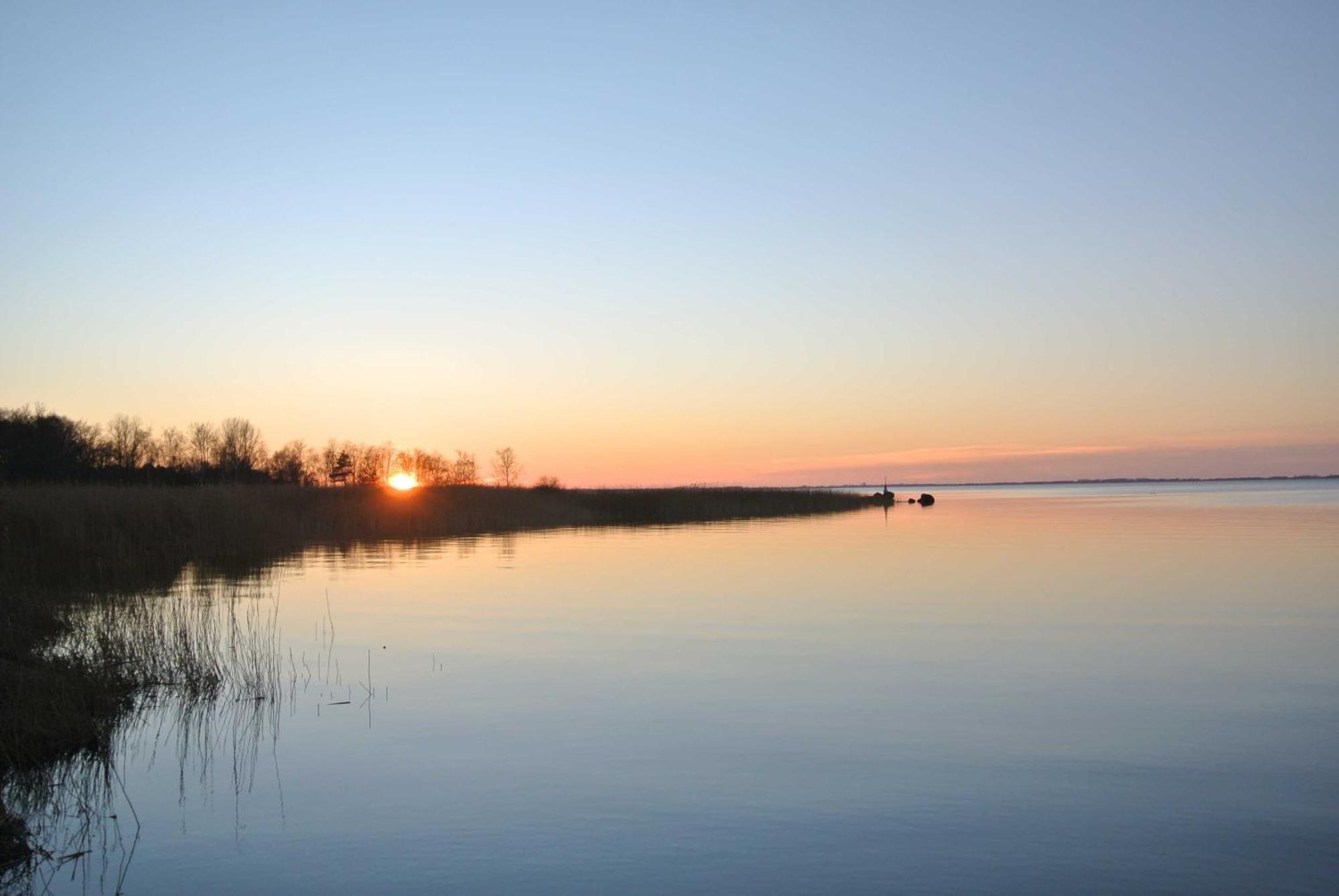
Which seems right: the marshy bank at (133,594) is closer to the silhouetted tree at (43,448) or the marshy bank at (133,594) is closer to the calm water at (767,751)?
the calm water at (767,751)

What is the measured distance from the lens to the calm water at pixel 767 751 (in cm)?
494

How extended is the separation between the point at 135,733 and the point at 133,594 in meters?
6.96

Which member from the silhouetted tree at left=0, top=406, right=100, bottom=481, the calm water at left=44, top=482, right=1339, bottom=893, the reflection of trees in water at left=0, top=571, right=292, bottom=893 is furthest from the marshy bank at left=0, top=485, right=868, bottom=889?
the silhouetted tree at left=0, top=406, right=100, bottom=481

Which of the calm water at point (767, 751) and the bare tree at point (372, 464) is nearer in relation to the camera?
the calm water at point (767, 751)

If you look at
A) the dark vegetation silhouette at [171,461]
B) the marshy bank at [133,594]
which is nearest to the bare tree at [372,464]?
the dark vegetation silhouette at [171,461]

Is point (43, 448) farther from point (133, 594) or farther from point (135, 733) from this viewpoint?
point (135, 733)

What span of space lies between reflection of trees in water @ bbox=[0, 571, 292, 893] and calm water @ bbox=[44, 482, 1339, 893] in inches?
2.8

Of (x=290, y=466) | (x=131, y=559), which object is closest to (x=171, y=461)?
(x=290, y=466)

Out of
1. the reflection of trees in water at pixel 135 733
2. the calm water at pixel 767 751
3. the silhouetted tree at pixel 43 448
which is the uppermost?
the silhouetted tree at pixel 43 448

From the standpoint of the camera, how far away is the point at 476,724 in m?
7.72

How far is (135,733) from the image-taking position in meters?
7.39

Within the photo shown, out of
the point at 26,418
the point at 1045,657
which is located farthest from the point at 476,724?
the point at 26,418

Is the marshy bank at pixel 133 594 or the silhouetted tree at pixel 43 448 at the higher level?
the silhouetted tree at pixel 43 448

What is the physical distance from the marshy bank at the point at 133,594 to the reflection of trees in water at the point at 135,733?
0.07 ft
